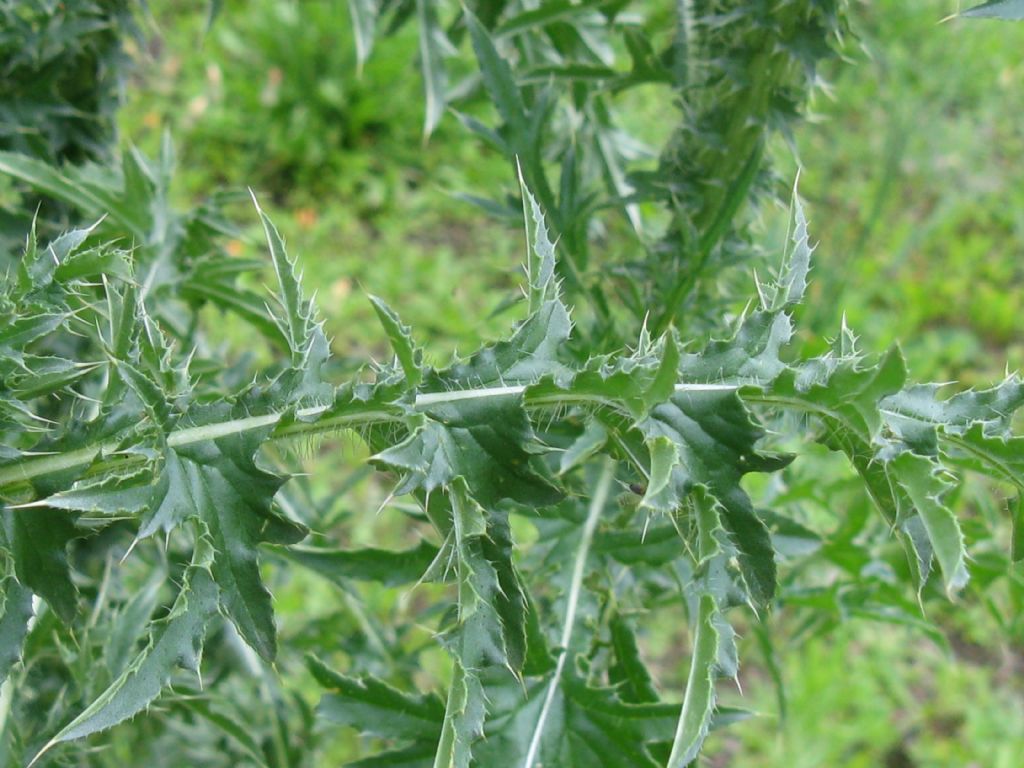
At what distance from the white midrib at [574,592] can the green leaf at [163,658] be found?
480mm

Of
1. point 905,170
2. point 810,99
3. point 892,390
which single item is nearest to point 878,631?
point 905,170

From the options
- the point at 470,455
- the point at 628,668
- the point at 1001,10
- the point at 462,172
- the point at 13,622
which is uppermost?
the point at 1001,10

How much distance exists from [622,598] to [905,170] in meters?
3.97

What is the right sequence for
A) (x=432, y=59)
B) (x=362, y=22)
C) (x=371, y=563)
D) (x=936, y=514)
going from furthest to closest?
(x=432, y=59) < (x=362, y=22) < (x=371, y=563) < (x=936, y=514)

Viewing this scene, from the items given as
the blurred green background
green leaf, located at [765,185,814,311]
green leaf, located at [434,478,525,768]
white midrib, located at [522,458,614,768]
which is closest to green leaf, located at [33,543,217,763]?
green leaf, located at [434,478,525,768]

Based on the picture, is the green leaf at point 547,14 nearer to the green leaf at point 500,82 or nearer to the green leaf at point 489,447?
the green leaf at point 500,82

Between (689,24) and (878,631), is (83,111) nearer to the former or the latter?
(689,24)

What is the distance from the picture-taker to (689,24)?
1438 millimetres

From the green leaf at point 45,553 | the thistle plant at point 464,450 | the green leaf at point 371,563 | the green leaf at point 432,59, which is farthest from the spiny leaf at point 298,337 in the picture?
the green leaf at point 432,59

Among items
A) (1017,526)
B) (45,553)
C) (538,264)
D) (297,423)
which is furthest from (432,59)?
(1017,526)

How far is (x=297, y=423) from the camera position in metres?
0.95

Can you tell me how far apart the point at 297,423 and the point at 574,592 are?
0.56 m

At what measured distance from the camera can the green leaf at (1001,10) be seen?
926mm

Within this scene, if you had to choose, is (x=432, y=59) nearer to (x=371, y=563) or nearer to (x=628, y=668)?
(x=371, y=563)
